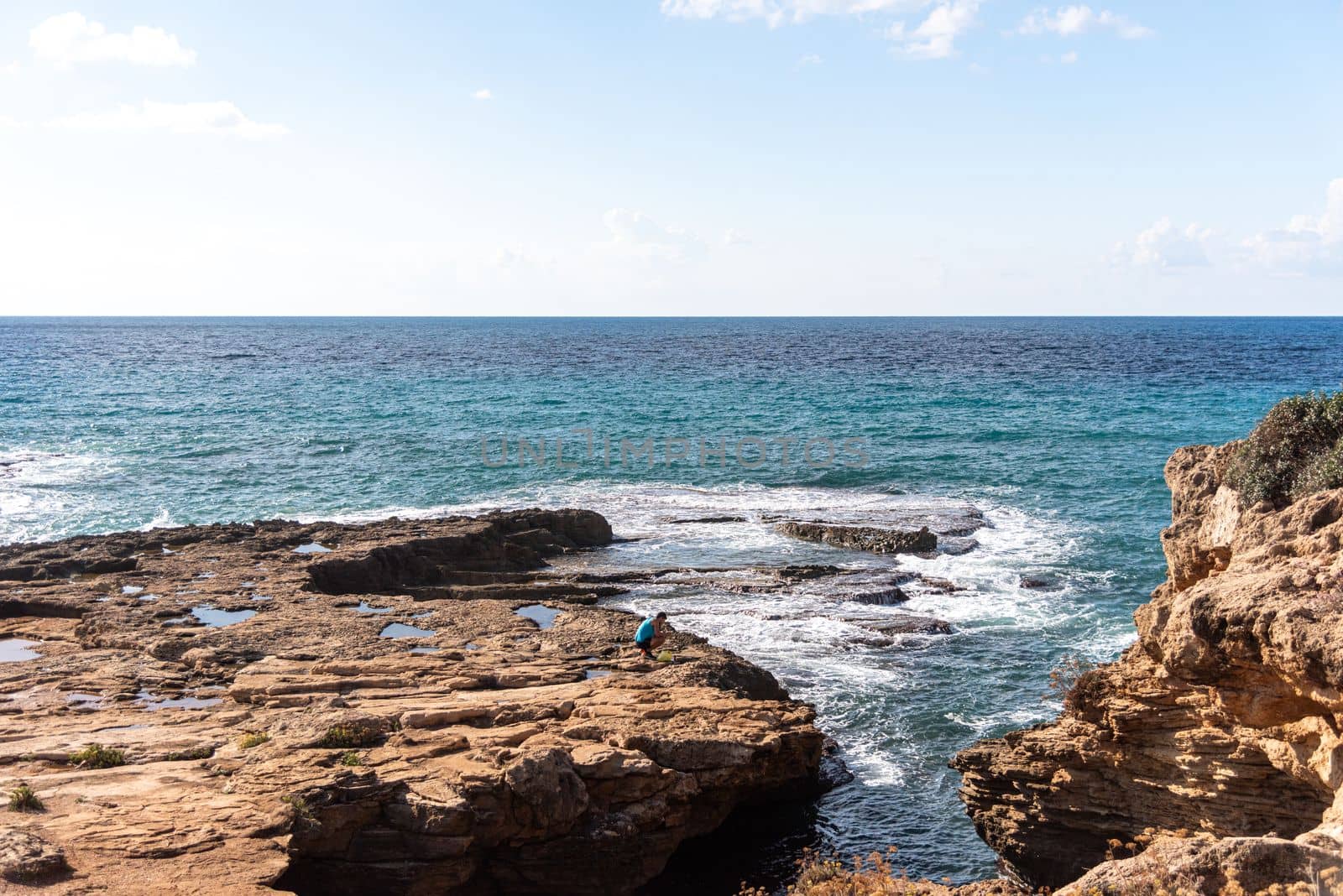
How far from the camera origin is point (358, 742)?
16.1 metres

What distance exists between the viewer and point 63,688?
1945cm

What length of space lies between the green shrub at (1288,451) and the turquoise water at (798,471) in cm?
754

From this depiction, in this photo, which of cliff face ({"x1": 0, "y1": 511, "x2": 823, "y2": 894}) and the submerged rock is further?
the submerged rock

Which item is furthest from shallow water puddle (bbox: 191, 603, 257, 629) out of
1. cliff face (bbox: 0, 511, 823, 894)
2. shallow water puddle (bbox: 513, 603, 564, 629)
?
shallow water puddle (bbox: 513, 603, 564, 629)

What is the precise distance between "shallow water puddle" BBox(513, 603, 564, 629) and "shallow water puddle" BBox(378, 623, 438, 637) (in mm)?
2740

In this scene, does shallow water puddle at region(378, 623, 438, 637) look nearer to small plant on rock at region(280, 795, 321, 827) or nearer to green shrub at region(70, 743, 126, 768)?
green shrub at region(70, 743, 126, 768)

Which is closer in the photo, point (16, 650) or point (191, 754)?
point (191, 754)

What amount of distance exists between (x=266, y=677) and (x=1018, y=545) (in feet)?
84.6

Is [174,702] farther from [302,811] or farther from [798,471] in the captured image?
[798,471]

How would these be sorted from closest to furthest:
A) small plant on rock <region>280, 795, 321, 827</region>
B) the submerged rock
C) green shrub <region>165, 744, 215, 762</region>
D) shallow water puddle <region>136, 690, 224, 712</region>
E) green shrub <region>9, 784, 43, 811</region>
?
green shrub <region>9, 784, 43, 811</region>
small plant on rock <region>280, 795, 321, 827</region>
green shrub <region>165, 744, 215, 762</region>
shallow water puddle <region>136, 690, 224, 712</region>
the submerged rock

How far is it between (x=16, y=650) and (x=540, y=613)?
1176 centimetres

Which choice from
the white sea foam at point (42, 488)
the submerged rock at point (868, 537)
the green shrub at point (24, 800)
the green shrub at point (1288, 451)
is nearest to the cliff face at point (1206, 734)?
the green shrub at point (1288, 451)

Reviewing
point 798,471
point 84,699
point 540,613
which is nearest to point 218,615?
point 84,699

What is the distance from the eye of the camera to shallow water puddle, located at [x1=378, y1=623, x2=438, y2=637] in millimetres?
24094
